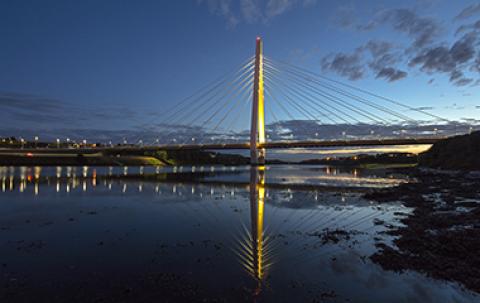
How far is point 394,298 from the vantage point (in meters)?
5.60

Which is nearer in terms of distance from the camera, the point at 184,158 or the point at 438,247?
the point at 438,247

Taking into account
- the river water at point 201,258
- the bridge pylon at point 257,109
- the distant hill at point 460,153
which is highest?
the bridge pylon at point 257,109

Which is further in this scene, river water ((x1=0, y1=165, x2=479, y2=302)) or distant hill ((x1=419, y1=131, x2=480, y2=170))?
distant hill ((x1=419, y1=131, x2=480, y2=170))

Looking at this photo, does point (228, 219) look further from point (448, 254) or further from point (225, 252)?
point (448, 254)

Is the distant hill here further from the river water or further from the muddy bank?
the river water

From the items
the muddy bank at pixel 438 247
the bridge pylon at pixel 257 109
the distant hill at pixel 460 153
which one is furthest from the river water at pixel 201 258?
the bridge pylon at pixel 257 109

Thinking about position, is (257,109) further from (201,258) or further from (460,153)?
(201,258)

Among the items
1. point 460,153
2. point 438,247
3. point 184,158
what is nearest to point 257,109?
point 460,153

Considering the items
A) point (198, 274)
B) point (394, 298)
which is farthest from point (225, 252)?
point (394, 298)

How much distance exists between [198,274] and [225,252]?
5.93 feet

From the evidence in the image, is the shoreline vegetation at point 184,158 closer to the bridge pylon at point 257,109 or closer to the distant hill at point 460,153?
the distant hill at point 460,153

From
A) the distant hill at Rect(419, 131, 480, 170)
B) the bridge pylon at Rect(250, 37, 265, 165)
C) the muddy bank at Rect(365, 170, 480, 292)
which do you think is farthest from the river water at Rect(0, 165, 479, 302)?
the bridge pylon at Rect(250, 37, 265, 165)

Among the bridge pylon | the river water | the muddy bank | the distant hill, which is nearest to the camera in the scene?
the river water

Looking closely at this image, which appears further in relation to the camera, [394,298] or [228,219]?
[228,219]
